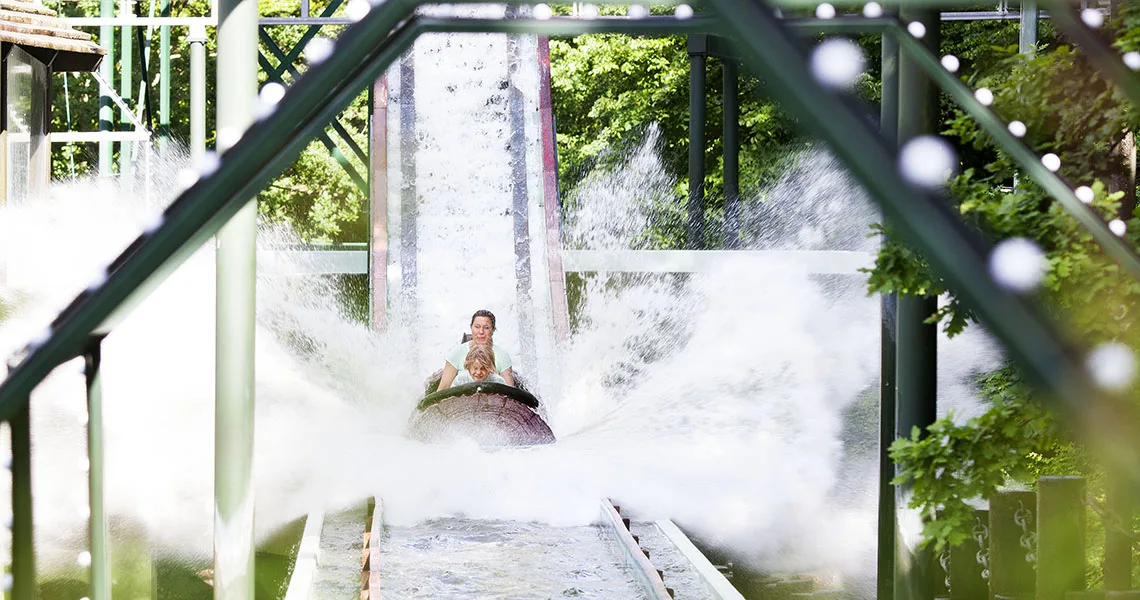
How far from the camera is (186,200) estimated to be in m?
0.96

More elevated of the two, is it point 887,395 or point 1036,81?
point 1036,81

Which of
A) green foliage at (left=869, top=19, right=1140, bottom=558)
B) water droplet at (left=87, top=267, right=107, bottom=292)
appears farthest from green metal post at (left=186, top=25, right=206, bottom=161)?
water droplet at (left=87, top=267, right=107, bottom=292)

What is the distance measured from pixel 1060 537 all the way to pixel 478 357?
4.79m

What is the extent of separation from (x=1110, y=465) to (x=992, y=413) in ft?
9.13

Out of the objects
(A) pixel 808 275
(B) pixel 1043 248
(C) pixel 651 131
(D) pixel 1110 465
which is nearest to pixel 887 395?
(B) pixel 1043 248

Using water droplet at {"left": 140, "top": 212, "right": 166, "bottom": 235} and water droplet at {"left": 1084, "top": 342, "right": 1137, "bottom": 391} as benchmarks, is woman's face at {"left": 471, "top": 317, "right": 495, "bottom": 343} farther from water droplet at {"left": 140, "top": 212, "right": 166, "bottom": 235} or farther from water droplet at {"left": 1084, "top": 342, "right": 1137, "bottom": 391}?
water droplet at {"left": 1084, "top": 342, "right": 1137, "bottom": 391}

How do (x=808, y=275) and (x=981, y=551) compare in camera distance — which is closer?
(x=981, y=551)

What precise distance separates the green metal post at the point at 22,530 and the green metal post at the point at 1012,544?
10.9 ft

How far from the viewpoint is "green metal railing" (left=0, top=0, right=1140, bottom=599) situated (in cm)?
81

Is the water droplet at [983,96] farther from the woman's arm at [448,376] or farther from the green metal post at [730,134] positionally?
the green metal post at [730,134]

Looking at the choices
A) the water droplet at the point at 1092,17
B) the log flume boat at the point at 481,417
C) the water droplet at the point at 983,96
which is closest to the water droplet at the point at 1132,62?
the water droplet at the point at 1092,17

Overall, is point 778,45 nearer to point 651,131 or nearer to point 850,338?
point 850,338

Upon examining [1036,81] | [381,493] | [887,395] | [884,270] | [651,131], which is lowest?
[381,493]

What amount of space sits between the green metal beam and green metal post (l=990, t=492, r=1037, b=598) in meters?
3.41
